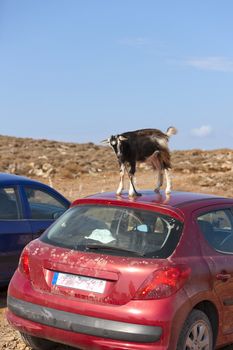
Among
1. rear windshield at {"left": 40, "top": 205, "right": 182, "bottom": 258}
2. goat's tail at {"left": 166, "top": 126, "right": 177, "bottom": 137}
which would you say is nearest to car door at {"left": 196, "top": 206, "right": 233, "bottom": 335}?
rear windshield at {"left": 40, "top": 205, "right": 182, "bottom": 258}

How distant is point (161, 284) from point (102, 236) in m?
0.80

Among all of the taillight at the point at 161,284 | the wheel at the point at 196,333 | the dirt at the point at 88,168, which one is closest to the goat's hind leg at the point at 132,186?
the taillight at the point at 161,284

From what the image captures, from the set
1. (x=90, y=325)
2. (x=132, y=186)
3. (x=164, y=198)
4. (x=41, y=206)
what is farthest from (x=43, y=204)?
(x=90, y=325)

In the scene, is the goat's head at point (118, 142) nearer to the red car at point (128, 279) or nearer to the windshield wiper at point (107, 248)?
the red car at point (128, 279)

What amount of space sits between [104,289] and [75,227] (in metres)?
0.85

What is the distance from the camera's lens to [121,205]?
5199 mm

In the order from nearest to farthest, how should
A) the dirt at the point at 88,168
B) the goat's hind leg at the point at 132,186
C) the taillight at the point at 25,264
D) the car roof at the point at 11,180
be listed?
the taillight at the point at 25,264 → the goat's hind leg at the point at 132,186 → the car roof at the point at 11,180 → the dirt at the point at 88,168

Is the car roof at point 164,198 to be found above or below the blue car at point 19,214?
above

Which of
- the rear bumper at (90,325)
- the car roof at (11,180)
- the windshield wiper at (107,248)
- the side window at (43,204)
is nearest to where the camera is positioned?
the rear bumper at (90,325)

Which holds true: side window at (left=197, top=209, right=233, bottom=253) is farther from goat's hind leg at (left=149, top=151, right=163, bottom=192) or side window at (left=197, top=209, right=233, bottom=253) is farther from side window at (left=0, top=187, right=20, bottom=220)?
side window at (left=0, top=187, right=20, bottom=220)

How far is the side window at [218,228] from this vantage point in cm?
534

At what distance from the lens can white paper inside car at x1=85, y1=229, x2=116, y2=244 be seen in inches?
197

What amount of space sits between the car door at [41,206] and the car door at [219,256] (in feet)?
9.50

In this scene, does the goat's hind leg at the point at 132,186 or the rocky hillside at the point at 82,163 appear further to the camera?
the rocky hillside at the point at 82,163
